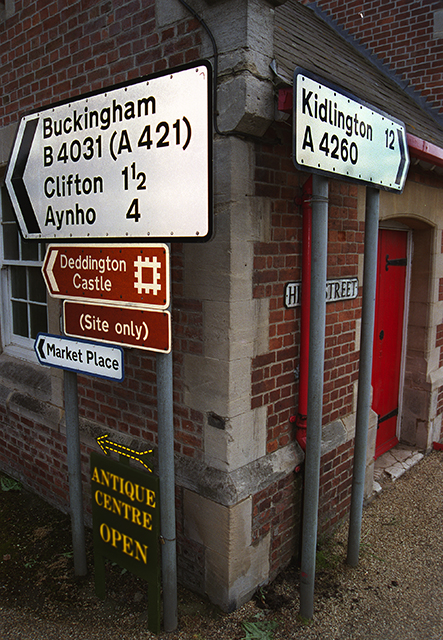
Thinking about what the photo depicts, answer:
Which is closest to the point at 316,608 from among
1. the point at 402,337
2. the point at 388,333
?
the point at 388,333

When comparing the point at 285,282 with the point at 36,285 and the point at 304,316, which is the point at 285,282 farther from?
the point at 36,285

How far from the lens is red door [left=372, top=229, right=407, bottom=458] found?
190 inches

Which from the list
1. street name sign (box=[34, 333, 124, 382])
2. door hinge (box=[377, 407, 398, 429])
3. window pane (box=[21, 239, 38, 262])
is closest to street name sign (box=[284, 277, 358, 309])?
street name sign (box=[34, 333, 124, 382])

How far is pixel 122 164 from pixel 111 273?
1.75ft

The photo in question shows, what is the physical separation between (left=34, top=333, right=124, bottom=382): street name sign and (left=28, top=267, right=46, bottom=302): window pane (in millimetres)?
1589

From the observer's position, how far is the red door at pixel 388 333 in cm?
482

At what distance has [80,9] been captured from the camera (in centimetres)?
341

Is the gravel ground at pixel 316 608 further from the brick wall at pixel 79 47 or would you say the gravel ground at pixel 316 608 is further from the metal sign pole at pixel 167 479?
the brick wall at pixel 79 47

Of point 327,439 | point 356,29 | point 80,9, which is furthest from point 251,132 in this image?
point 356,29

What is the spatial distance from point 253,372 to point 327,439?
106cm

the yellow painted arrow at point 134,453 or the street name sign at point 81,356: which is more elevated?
the street name sign at point 81,356

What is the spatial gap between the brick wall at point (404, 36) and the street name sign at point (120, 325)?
5.21 meters

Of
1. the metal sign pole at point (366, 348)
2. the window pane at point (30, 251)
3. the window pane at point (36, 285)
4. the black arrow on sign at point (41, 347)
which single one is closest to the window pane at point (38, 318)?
the window pane at point (36, 285)

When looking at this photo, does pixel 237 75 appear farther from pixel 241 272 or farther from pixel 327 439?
pixel 327 439
